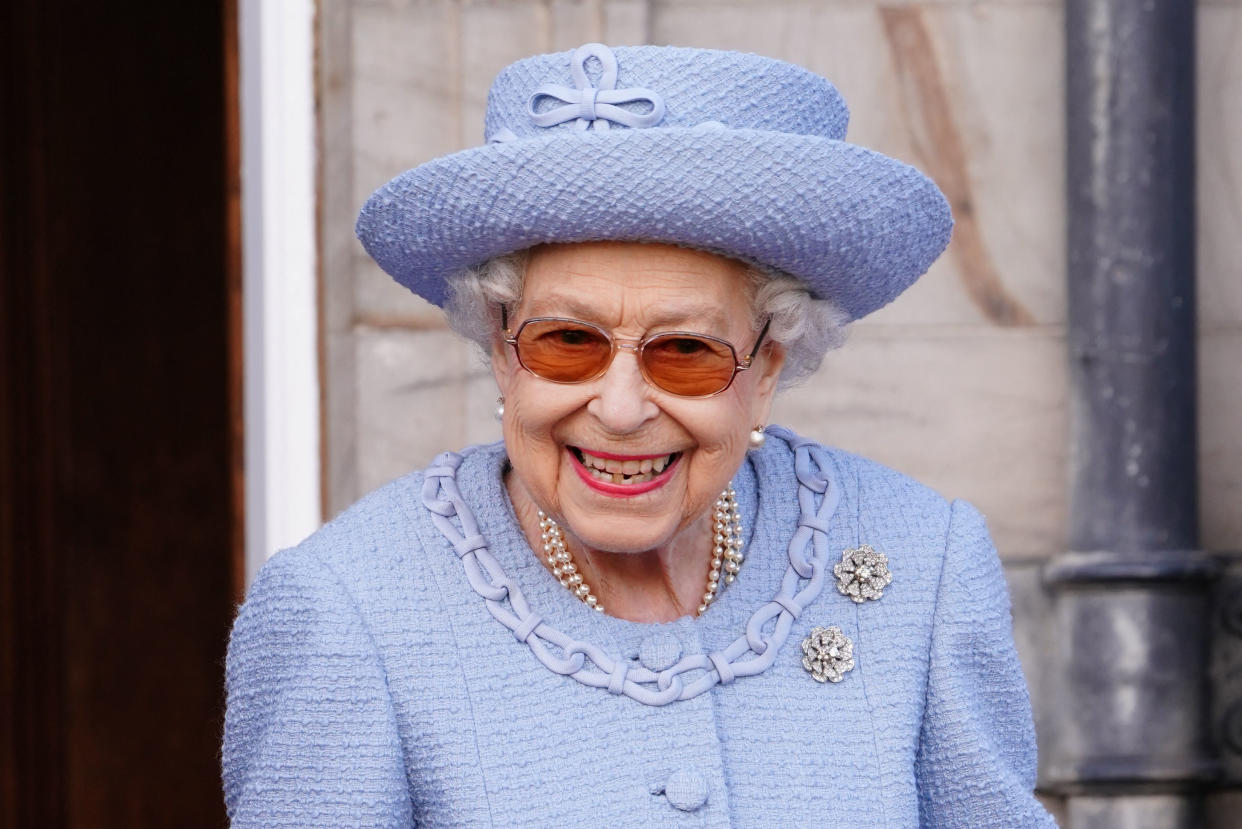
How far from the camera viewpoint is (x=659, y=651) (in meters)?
2.00

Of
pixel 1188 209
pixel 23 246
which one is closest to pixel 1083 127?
pixel 1188 209

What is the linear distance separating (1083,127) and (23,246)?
3527 mm

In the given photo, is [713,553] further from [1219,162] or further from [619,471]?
[1219,162]

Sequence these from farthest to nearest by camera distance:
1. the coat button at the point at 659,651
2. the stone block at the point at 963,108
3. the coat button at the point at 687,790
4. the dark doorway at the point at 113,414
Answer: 1. the dark doorway at the point at 113,414
2. the stone block at the point at 963,108
3. the coat button at the point at 659,651
4. the coat button at the point at 687,790

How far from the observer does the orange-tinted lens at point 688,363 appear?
1.89 m

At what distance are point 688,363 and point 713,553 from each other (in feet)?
1.24

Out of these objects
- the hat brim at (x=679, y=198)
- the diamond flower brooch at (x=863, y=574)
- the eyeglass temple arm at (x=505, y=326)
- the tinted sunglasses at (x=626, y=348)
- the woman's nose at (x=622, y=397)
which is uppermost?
the hat brim at (x=679, y=198)

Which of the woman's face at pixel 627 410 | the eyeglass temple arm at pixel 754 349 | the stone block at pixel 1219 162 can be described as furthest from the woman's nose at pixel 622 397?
the stone block at pixel 1219 162

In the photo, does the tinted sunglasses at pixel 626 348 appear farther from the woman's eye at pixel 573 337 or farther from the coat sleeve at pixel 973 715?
the coat sleeve at pixel 973 715

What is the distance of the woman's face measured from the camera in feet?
6.16

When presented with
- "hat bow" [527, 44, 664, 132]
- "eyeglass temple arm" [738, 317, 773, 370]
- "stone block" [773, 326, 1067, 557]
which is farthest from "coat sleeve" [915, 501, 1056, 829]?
"stone block" [773, 326, 1067, 557]

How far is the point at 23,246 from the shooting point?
5.31 meters

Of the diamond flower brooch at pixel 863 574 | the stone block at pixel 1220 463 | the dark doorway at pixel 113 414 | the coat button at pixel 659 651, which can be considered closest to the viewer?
the coat button at pixel 659 651

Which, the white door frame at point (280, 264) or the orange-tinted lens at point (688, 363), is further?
the white door frame at point (280, 264)
